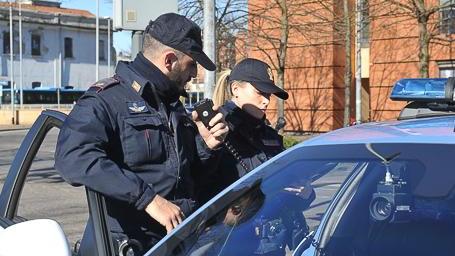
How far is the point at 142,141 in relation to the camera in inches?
107

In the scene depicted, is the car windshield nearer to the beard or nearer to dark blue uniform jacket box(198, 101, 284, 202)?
the beard

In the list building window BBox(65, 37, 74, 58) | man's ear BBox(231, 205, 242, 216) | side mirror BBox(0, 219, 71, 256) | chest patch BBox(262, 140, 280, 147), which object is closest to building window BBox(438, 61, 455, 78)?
chest patch BBox(262, 140, 280, 147)

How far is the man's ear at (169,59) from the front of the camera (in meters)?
2.86

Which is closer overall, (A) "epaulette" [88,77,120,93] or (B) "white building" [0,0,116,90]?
(A) "epaulette" [88,77,120,93]

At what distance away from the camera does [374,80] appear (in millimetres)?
21781

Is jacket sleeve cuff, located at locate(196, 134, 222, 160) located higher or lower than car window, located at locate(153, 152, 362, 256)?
higher

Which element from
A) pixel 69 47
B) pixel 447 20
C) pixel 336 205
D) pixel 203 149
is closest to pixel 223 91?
pixel 203 149

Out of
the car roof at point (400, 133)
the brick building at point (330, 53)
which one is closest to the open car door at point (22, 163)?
the car roof at point (400, 133)

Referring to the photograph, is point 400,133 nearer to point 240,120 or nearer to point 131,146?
point 131,146

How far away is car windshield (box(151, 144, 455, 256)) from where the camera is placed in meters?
2.02

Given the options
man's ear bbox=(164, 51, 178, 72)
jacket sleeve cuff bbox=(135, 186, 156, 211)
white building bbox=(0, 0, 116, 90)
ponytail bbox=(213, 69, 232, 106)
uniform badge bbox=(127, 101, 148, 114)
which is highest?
white building bbox=(0, 0, 116, 90)

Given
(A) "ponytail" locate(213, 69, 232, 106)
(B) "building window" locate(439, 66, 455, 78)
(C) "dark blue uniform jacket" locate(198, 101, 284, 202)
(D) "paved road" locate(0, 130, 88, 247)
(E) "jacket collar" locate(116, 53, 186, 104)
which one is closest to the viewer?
(E) "jacket collar" locate(116, 53, 186, 104)

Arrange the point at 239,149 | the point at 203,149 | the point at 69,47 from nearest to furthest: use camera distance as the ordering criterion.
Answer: the point at 203,149, the point at 239,149, the point at 69,47

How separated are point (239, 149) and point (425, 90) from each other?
1038 mm
